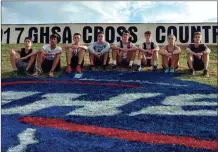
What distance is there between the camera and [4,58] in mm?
11797

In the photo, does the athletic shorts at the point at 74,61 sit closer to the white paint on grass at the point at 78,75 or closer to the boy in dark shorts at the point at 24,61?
the white paint on grass at the point at 78,75

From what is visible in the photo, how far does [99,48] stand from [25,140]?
4225mm

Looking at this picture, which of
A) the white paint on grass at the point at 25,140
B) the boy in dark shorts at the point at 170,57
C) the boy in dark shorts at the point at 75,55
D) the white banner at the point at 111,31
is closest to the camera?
the white paint on grass at the point at 25,140

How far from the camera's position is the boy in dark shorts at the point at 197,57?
9.45 metres

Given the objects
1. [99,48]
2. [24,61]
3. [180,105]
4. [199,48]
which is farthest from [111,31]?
[180,105]

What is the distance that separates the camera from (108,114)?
7.44m

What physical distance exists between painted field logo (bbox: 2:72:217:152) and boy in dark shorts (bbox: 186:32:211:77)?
671mm

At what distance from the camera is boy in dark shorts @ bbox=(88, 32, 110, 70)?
9.98 metres

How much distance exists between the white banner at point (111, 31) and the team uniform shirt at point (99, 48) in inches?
158

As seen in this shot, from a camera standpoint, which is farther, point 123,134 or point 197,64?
point 197,64

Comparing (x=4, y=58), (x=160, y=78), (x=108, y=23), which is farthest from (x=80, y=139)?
(x=108, y=23)

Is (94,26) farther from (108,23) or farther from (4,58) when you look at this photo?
(4,58)

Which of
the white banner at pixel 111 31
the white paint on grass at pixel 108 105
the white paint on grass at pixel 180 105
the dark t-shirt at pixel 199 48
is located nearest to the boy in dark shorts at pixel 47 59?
the white paint on grass at pixel 108 105

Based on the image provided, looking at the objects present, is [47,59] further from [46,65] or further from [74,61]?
[74,61]
